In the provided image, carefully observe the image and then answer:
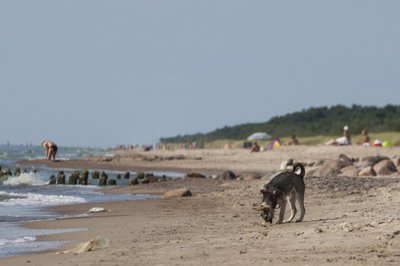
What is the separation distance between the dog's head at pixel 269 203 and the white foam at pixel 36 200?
35.6 feet

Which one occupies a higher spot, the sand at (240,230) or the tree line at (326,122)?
the tree line at (326,122)

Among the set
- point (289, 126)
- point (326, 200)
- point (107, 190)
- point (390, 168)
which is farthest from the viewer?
point (289, 126)

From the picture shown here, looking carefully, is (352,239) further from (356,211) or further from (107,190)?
(107,190)

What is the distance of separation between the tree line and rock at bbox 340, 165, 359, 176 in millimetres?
53257

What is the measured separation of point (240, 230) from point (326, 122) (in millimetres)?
99082

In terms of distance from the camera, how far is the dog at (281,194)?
14.6m

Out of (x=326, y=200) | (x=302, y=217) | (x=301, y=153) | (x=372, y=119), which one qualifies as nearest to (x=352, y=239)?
(x=302, y=217)

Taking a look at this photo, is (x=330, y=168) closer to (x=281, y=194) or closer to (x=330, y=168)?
(x=330, y=168)

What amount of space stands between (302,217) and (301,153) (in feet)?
138

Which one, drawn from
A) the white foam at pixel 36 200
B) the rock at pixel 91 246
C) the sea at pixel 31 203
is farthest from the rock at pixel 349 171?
the rock at pixel 91 246

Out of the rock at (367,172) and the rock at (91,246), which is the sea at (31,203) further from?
the rock at (367,172)

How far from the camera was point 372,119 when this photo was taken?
97.8m

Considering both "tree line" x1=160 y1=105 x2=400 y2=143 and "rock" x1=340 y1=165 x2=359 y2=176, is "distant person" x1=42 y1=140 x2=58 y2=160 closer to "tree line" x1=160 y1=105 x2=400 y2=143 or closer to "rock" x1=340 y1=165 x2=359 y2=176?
"tree line" x1=160 y1=105 x2=400 y2=143

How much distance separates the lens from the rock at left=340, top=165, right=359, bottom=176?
28.7 metres
